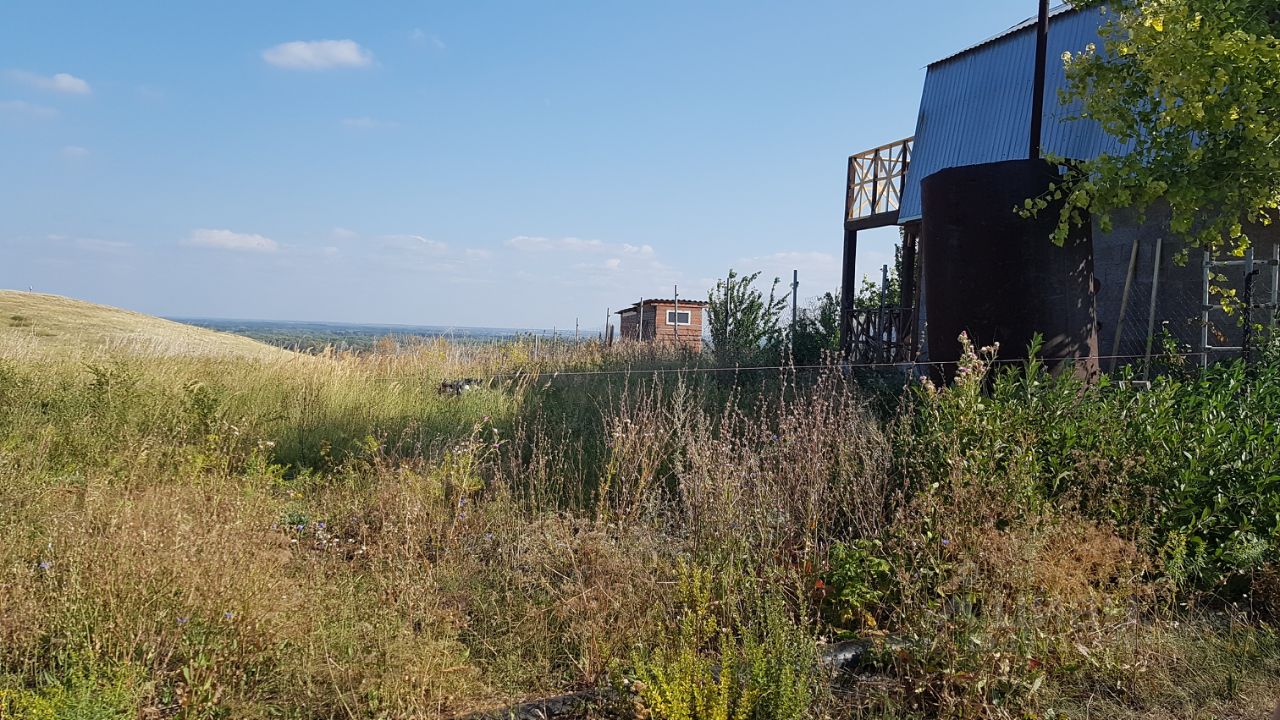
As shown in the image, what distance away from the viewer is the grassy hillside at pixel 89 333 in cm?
1013

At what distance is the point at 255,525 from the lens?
Result: 433cm

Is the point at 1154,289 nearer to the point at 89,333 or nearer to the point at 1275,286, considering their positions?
the point at 1275,286

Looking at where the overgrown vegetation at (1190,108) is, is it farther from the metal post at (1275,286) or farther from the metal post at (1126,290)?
the metal post at (1126,290)

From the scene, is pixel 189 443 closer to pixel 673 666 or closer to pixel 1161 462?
pixel 673 666

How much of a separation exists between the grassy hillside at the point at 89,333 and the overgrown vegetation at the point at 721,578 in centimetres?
479

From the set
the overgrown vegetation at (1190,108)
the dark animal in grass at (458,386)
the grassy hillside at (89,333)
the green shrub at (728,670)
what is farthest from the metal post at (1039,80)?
the grassy hillside at (89,333)

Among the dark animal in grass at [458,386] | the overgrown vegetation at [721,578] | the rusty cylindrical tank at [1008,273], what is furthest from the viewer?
the dark animal in grass at [458,386]

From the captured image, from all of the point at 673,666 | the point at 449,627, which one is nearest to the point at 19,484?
the point at 449,627

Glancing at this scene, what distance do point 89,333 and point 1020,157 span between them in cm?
1976

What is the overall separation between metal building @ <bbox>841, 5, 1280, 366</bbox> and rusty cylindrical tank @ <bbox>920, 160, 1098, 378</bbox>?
20 centimetres

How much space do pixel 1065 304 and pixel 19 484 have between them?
735 centimetres

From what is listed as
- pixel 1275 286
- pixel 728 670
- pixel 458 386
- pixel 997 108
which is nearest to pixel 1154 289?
pixel 1275 286

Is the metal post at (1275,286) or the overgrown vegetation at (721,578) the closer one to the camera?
the overgrown vegetation at (721,578)

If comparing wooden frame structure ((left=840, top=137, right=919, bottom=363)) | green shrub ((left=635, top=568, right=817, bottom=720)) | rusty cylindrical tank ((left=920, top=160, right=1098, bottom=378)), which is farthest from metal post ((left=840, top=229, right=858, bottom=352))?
green shrub ((left=635, top=568, right=817, bottom=720))
